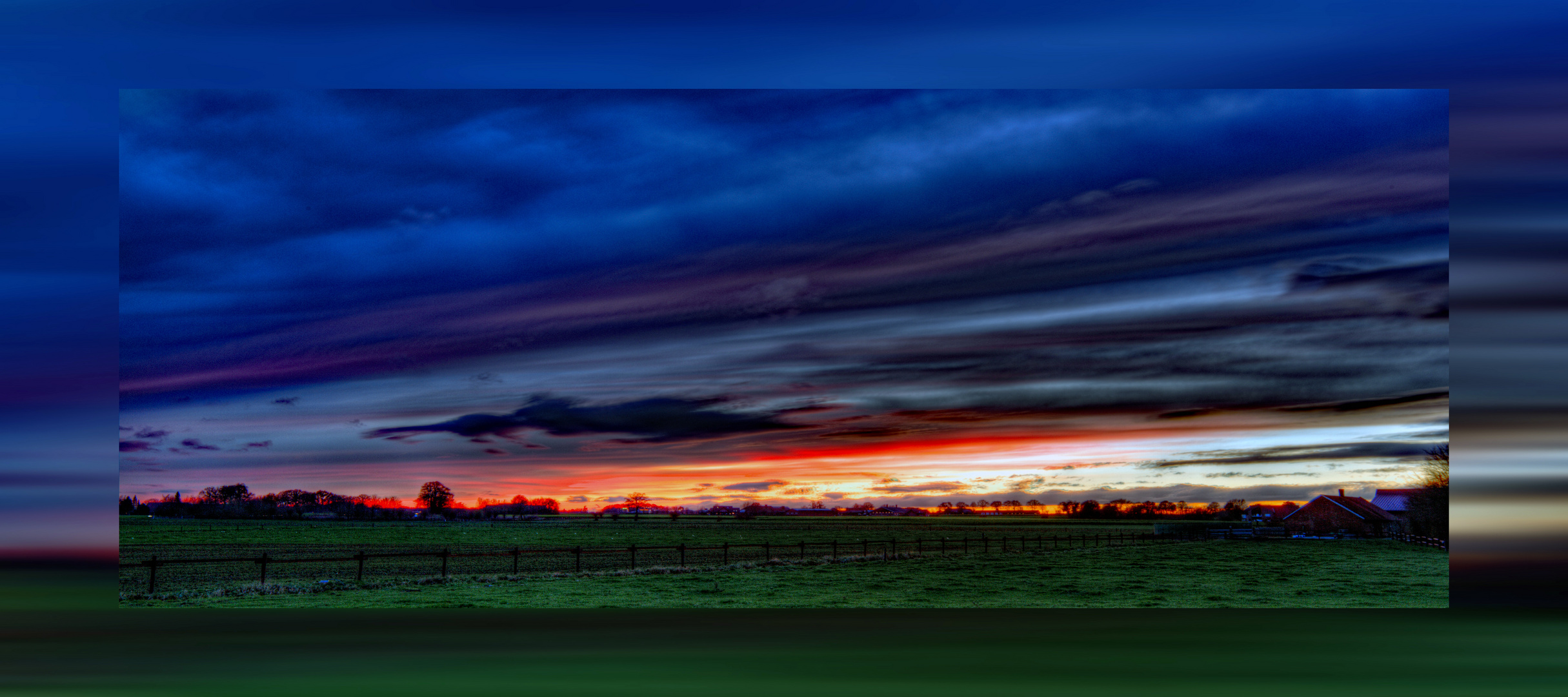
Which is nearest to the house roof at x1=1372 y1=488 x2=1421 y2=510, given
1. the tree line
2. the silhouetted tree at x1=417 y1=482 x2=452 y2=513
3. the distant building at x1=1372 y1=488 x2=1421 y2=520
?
the distant building at x1=1372 y1=488 x2=1421 y2=520

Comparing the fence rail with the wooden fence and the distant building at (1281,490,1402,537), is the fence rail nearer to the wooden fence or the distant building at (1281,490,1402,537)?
the distant building at (1281,490,1402,537)

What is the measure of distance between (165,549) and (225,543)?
5517 millimetres

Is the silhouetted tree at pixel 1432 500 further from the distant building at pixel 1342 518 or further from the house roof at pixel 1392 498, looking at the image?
the distant building at pixel 1342 518

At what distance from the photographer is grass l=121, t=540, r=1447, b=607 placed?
14.4m

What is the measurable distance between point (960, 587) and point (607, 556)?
1264 cm

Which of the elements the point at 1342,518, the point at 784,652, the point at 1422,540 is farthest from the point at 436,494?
the point at 1422,540

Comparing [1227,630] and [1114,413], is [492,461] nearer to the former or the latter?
[1114,413]

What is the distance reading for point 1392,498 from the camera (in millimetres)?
16438

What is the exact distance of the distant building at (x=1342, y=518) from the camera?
53.5 ft

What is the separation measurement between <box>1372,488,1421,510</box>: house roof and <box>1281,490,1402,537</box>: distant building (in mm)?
126

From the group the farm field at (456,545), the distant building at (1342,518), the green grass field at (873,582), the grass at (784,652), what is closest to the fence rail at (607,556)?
the farm field at (456,545)

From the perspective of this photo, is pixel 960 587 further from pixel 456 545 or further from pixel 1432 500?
pixel 456 545

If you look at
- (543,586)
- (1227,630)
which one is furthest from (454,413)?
(1227,630)

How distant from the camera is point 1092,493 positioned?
15414mm
